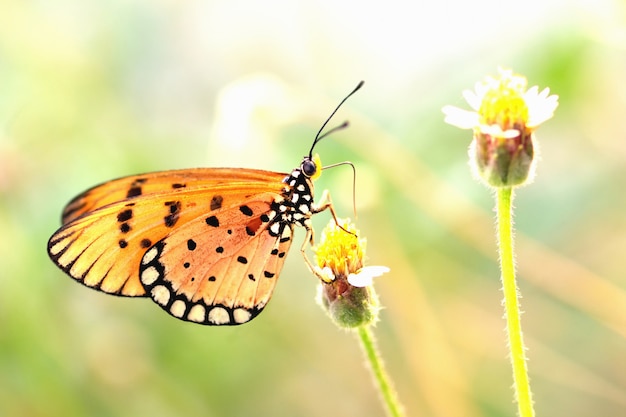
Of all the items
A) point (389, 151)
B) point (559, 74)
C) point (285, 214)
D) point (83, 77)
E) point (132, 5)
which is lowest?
point (285, 214)

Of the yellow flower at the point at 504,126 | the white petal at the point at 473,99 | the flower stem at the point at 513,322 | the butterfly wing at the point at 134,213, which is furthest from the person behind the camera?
the butterfly wing at the point at 134,213

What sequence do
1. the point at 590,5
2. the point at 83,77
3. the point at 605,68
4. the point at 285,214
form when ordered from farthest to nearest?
1. the point at 83,77
2. the point at 605,68
3. the point at 590,5
4. the point at 285,214

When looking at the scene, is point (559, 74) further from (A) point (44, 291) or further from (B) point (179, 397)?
(A) point (44, 291)

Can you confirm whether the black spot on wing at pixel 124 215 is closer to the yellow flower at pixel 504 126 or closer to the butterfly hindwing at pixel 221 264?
Answer: the butterfly hindwing at pixel 221 264

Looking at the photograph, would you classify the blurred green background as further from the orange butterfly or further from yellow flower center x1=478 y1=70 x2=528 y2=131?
yellow flower center x1=478 y1=70 x2=528 y2=131

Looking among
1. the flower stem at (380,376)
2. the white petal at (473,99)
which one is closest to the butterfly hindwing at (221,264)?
the flower stem at (380,376)

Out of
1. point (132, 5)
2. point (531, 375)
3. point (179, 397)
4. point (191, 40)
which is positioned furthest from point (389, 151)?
point (191, 40)

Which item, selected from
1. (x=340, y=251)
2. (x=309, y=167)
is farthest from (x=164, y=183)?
(x=340, y=251)
